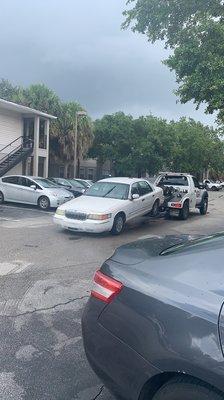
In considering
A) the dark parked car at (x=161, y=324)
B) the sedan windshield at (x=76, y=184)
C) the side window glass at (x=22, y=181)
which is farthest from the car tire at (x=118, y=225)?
the sedan windshield at (x=76, y=184)

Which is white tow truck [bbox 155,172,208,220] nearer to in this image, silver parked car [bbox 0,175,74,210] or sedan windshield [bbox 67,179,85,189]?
silver parked car [bbox 0,175,74,210]

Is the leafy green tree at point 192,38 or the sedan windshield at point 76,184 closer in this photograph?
the leafy green tree at point 192,38

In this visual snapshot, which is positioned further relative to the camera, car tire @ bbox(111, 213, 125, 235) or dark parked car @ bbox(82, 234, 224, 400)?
car tire @ bbox(111, 213, 125, 235)

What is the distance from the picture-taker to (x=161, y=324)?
2299 mm

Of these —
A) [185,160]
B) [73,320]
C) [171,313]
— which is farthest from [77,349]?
[185,160]

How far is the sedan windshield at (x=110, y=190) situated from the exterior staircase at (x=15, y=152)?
12853 mm

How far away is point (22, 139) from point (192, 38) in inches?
695

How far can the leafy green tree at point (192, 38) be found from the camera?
10.4 metres

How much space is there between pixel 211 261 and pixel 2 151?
2374cm

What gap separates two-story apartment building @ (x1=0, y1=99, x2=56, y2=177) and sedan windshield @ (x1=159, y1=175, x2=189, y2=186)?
1109cm

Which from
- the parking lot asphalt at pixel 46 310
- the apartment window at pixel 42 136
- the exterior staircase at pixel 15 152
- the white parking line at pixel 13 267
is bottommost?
the white parking line at pixel 13 267

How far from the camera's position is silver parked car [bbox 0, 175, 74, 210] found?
55.5 feet

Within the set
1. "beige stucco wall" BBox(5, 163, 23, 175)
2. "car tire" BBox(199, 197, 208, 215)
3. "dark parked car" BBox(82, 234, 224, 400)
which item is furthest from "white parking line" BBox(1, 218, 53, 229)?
"beige stucco wall" BBox(5, 163, 23, 175)

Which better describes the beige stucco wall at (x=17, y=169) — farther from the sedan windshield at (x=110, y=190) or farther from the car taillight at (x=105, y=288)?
the car taillight at (x=105, y=288)
